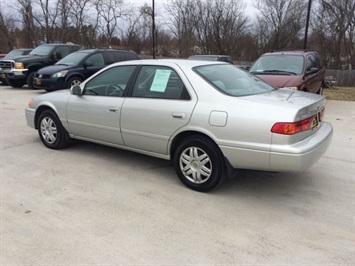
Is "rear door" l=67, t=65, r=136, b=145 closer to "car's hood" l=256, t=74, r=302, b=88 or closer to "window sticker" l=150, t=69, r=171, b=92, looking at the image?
"window sticker" l=150, t=69, r=171, b=92

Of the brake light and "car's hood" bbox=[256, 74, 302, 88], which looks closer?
the brake light

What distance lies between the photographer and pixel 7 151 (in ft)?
17.7

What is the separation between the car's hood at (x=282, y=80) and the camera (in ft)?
25.1

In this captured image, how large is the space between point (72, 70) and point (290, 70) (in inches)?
276

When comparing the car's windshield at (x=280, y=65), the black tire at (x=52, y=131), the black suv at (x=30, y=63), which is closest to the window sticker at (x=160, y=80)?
the black tire at (x=52, y=131)

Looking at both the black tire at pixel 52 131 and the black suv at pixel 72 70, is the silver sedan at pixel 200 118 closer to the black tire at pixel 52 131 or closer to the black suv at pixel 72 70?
the black tire at pixel 52 131

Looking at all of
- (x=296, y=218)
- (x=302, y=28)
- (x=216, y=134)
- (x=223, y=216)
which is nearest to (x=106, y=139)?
(x=216, y=134)

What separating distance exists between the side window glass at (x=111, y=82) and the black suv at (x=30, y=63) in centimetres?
988

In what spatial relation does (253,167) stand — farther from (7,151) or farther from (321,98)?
(7,151)

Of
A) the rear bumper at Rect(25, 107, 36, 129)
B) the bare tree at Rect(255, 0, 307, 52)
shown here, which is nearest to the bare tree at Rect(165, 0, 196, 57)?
the bare tree at Rect(255, 0, 307, 52)

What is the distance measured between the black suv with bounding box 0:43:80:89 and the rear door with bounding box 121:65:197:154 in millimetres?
10779

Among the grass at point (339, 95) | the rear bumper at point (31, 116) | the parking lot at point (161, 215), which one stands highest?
the rear bumper at point (31, 116)

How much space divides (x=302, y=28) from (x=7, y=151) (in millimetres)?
31638

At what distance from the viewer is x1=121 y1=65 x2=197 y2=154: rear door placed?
3.88 meters
